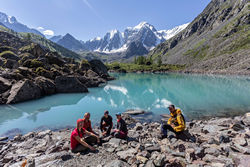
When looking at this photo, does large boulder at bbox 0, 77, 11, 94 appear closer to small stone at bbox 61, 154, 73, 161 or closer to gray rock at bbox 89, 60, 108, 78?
small stone at bbox 61, 154, 73, 161

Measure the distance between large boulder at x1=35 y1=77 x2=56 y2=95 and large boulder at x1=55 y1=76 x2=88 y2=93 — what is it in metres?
1.58

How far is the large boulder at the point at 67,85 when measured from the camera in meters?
37.7

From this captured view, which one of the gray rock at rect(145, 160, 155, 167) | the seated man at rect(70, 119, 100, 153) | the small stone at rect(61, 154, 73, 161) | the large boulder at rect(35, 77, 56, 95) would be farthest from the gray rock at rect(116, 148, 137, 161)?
the large boulder at rect(35, 77, 56, 95)

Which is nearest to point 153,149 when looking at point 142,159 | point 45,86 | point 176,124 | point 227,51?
point 142,159

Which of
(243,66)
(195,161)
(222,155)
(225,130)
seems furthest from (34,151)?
(243,66)

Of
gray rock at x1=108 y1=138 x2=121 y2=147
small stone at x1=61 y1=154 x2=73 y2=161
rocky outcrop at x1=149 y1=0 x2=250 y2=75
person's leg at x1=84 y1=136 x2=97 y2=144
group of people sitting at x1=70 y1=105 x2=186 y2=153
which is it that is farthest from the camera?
rocky outcrop at x1=149 y1=0 x2=250 y2=75

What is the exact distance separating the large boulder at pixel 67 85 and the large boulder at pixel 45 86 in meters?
1.58

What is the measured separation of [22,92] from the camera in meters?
27.3

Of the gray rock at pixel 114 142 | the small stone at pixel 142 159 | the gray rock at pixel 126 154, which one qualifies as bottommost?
the gray rock at pixel 114 142

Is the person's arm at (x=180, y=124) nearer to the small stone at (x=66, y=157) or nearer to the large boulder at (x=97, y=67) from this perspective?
the small stone at (x=66, y=157)

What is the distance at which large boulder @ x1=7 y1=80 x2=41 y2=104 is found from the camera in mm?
26203

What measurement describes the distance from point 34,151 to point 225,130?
14669mm

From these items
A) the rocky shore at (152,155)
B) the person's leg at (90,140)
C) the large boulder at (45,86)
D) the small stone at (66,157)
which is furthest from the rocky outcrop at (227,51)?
the small stone at (66,157)

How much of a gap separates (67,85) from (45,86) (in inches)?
221
